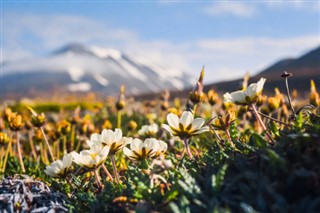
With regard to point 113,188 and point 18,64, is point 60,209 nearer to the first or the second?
point 113,188

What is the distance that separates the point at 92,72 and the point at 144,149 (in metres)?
130

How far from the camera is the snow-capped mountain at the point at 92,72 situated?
115812mm

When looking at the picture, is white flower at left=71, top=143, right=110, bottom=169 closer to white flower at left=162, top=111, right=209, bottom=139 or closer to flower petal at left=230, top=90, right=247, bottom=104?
white flower at left=162, top=111, right=209, bottom=139

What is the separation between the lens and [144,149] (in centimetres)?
202

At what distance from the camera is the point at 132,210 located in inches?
66.2

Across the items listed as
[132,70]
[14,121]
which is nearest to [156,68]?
[132,70]

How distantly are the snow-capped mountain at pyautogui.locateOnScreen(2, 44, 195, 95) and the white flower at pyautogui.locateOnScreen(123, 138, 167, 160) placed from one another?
104017mm

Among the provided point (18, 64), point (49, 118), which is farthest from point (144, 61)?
point (49, 118)

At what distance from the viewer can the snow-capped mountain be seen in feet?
380

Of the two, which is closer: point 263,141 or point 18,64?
point 263,141

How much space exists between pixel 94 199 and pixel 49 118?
6457 mm

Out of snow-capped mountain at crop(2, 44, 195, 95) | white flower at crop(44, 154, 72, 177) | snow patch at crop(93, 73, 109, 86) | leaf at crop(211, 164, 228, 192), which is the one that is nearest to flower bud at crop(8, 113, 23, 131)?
white flower at crop(44, 154, 72, 177)

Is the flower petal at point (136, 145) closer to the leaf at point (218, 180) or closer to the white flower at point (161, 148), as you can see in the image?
the white flower at point (161, 148)

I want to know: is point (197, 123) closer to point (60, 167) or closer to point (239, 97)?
point (239, 97)
